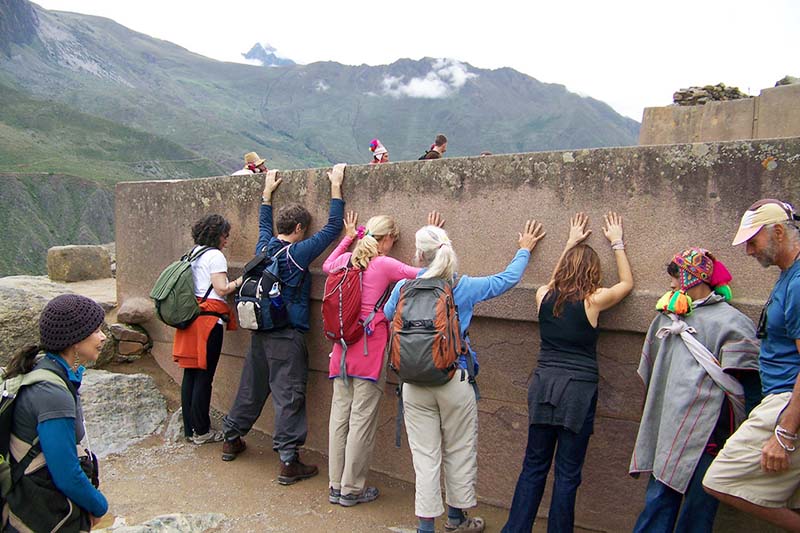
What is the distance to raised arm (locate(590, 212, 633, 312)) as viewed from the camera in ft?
11.3

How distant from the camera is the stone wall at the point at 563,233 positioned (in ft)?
11.2

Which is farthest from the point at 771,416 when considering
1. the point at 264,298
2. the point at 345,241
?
the point at 264,298

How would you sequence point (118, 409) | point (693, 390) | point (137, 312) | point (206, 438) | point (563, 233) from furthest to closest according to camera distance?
point (137, 312) < point (118, 409) < point (206, 438) < point (563, 233) < point (693, 390)

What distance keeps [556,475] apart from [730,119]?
7.73 m

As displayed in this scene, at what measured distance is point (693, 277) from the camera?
10.3ft

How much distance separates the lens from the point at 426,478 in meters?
3.67

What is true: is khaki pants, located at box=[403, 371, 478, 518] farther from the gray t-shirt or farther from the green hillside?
the green hillside

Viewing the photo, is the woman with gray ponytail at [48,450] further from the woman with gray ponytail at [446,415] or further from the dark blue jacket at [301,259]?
the dark blue jacket at [301,259]

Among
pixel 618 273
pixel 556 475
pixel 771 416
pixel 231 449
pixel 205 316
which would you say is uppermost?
pixel 618 273

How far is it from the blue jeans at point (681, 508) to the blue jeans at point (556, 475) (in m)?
0.37

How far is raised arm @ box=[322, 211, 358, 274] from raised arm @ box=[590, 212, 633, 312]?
187 centimetres

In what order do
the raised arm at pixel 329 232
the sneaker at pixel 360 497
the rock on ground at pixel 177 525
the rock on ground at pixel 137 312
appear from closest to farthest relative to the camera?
the rock on ground at pixel 177 525 → the sneaker at pixel 360 497 → the raised arm at pixel 329 232 → the rock on ground at pixel 137 312

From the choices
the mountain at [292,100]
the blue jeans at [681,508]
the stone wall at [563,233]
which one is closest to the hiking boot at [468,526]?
the stone wall at [563,233]

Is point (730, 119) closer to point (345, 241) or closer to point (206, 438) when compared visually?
point (345, 241)
